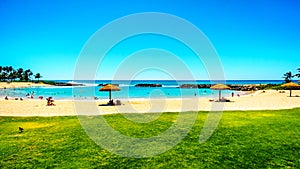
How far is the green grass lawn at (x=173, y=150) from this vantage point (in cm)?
618

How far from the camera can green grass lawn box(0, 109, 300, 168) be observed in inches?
243

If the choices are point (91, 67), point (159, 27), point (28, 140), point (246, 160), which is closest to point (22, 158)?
point (28, 140)

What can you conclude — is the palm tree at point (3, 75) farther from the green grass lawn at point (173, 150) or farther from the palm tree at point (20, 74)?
the green grass lawn at point (173, 150)

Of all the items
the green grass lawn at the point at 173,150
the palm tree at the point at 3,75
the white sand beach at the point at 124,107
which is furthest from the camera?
the palm tree at the point at 3,75

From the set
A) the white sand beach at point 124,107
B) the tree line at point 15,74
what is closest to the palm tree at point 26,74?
the tree line at point 15,74

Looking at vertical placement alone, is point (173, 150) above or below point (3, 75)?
below

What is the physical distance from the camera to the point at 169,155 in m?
6.82

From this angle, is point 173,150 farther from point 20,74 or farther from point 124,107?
point 20,74

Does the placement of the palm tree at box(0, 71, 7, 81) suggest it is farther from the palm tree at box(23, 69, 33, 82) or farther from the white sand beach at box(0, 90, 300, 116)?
the white sand beach at box(0, 90, 300, 116)

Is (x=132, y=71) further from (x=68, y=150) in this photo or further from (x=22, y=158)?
(x=22, y=158)

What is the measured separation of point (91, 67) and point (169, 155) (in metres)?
4.56

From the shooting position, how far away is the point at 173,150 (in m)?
7.25

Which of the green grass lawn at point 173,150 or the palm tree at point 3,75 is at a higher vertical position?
the palm tree at point 3,75

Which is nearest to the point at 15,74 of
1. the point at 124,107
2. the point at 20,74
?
the point at 20,74
